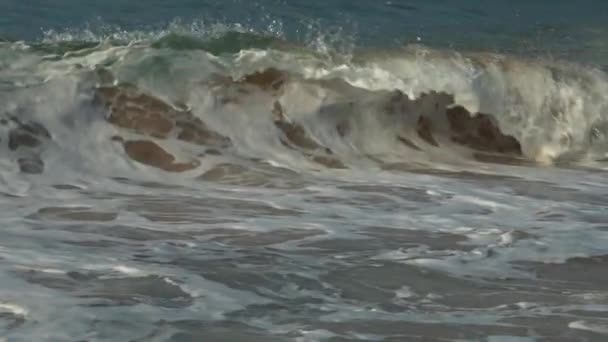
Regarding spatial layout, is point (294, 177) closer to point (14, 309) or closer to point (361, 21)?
point (14, 309)

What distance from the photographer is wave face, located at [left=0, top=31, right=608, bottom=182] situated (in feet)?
24.4

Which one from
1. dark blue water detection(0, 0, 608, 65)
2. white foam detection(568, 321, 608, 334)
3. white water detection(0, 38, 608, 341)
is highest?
dark blue water detection(0, 0, 608, 65)

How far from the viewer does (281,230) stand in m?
5.66

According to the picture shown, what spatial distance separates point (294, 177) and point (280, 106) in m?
1.16

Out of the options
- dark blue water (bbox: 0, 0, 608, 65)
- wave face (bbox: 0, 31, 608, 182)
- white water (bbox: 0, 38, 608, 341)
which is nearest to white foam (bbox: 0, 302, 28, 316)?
white water (bbox: 0, 38, 608, 341)

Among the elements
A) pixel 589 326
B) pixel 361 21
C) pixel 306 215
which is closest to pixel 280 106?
pixel 306 215

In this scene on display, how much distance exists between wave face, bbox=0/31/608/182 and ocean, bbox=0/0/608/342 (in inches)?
0.6

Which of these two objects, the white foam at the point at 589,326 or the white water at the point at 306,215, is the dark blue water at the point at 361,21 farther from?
the white foam at the point at 589,326

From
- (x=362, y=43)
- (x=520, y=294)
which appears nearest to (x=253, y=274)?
(x=520, y=294)

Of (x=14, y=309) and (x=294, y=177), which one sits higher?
(x=294, y=177)

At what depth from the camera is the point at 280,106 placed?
8.21 metres

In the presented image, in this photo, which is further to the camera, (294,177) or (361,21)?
(361,21)

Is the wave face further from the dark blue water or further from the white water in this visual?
the dark blue water

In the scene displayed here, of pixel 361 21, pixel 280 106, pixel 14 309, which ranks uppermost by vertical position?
pixel 361 21
